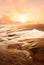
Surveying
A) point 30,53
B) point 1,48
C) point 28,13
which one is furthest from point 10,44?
point 28,13

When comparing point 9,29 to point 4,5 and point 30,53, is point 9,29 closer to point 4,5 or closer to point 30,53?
point 4,5

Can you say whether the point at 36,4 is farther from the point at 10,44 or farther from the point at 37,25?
the point at 10,44

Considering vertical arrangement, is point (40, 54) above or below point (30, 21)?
below

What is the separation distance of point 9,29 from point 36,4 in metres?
0.65

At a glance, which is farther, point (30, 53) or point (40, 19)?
point (40, 19)

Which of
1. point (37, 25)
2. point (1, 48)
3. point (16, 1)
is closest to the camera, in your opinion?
point (1, 48)

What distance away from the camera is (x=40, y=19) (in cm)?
252

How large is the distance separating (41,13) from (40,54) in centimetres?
88

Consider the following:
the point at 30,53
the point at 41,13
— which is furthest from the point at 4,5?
the point at 30,53

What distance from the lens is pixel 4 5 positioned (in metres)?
2.69

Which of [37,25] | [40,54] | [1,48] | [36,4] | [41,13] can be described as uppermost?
[36,4]

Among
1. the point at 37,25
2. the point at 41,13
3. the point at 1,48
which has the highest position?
the point at 41,13

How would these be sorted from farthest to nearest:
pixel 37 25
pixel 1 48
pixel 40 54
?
pixel 37 25, pixel 1 48, pixel 40 54

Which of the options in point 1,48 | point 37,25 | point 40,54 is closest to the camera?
point 40,54
